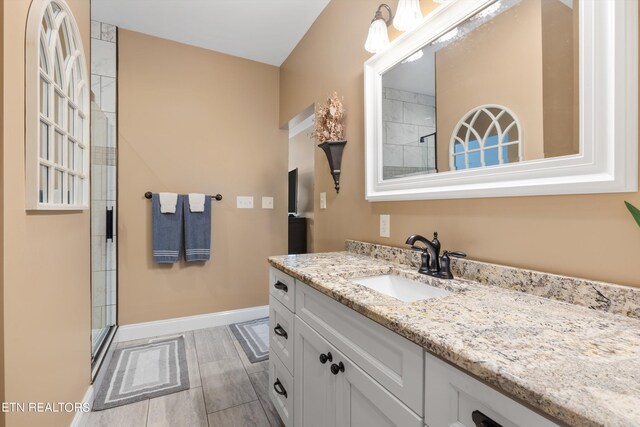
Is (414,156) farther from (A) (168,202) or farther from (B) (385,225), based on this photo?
(A) (168,202)

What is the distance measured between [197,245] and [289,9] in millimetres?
2046

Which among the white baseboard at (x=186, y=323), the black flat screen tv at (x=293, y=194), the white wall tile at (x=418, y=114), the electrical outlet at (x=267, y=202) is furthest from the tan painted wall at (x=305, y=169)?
the white wall tile at (x=418, y=114)

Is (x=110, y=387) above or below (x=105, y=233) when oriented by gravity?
below

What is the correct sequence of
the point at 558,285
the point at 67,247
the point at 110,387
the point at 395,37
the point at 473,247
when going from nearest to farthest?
the point at 558,285 < the point at 473,247 < the point at 67,247 < the point at 395,37 < the point at 110,387

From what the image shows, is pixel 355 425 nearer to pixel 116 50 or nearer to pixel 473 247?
pixel 473 247

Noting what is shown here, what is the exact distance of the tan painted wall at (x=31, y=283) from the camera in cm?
84

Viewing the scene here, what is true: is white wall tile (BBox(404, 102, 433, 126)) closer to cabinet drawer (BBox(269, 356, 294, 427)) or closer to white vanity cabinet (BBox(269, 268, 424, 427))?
white vanity cabinet (BBox(269, 268, 424, 427))

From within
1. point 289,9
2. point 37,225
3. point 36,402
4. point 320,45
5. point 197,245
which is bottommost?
point 36,402

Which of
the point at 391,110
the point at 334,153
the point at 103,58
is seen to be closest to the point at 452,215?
the point at 391,110

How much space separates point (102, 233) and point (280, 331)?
166 centimetres

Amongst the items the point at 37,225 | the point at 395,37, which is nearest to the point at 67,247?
the point at 37,225

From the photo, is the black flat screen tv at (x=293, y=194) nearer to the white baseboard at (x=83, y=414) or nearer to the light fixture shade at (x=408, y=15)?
the white baseboard at (x=83, y=414)

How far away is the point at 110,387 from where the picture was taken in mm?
1790

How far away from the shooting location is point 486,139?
3.47ft
